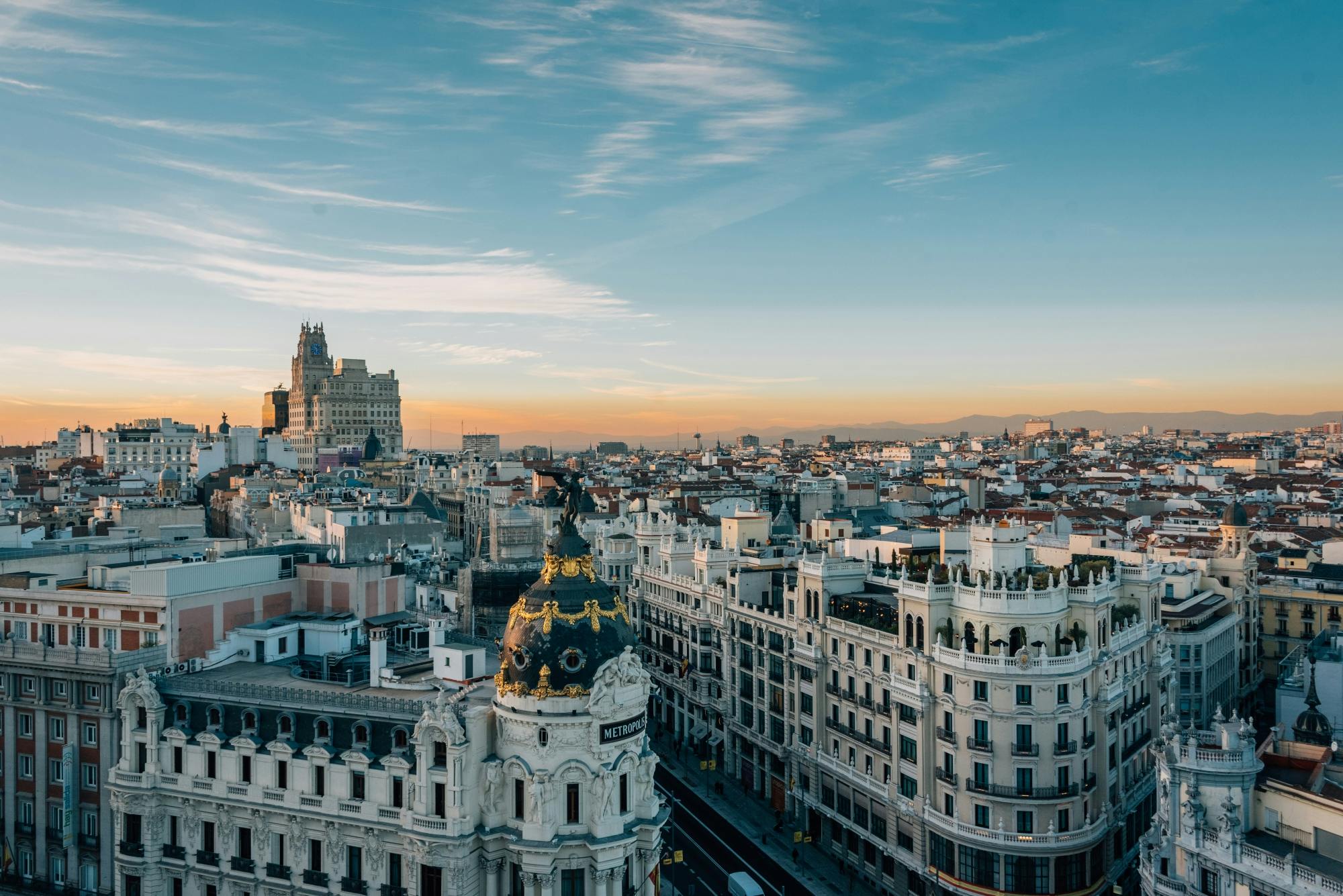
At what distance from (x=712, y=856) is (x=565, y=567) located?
32564mm

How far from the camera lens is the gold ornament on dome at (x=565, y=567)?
60906mm

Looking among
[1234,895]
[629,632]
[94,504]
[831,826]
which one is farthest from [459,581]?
[94,504]

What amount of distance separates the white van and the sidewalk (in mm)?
6539

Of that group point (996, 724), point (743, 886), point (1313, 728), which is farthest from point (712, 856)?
point (1313, 728)

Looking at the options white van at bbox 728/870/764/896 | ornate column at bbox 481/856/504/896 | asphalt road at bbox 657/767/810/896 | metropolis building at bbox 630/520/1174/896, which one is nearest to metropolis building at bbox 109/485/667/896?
ornate column at bbox 481/856/504/896

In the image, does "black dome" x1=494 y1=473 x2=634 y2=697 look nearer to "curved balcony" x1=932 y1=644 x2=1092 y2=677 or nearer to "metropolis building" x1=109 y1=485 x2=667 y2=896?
"metropolis building" x1=109 y1=485 x2=667 y2=896

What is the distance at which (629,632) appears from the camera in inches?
2474

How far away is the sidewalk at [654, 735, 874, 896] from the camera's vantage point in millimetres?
76812

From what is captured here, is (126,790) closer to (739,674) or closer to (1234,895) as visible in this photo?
(739,674)

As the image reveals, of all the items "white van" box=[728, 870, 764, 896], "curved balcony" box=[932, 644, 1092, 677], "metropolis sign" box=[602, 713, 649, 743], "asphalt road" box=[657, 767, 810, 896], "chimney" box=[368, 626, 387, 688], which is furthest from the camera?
"asphalt road" box=[657, 767, 810, 896]

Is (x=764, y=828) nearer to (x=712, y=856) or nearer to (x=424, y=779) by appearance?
(x=712, y=856)

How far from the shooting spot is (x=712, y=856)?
80750 millimetres

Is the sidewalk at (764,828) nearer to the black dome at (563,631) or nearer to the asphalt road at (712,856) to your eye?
the asphalt road at (712,856)

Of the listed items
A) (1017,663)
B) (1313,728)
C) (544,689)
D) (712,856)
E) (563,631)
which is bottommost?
(712,856)
